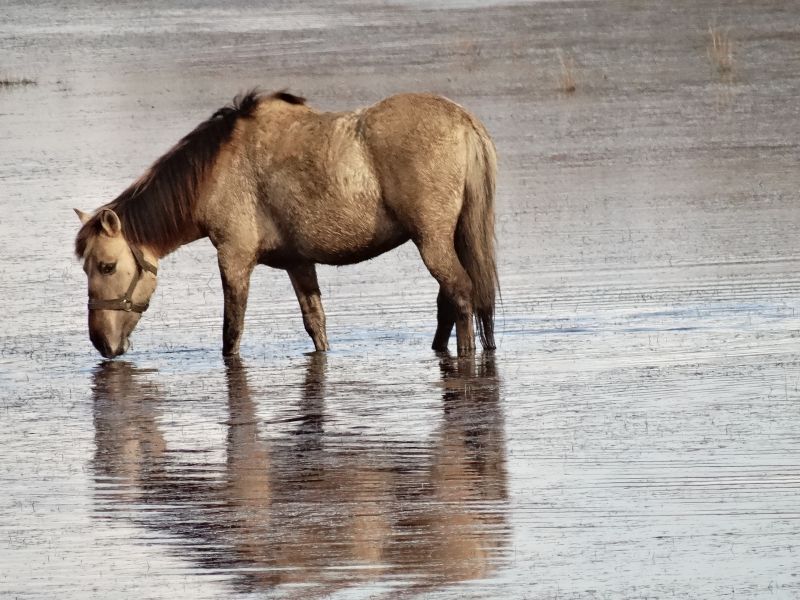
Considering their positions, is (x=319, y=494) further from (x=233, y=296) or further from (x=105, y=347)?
(x=105, y=347)

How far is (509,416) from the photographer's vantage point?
8797 mm

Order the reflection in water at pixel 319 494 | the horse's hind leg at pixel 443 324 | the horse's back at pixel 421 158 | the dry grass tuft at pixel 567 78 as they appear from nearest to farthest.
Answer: the reflection in water at pixel 319 494 → the horse's back at pixel 421 158 → the horse's hind leg at pixel 443 324 → the dry grass tuft at pixel 567 78

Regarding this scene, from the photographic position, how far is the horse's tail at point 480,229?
1061 cm

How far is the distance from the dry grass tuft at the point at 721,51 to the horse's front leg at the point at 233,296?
1445 centimetres

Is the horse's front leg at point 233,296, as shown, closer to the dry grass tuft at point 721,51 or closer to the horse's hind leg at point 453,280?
the horse's hind leg at point 453,280

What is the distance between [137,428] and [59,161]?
11299 millimetres

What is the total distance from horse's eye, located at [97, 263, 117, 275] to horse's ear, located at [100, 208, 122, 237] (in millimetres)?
169

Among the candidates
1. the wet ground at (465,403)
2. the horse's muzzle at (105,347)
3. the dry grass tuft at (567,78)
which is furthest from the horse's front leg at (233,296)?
the dry grass tuft at (567,78)

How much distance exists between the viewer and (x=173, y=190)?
10898mm

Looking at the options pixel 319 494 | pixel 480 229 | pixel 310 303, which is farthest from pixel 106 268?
pixel 319 494

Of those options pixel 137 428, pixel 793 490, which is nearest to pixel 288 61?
pixel 137 428

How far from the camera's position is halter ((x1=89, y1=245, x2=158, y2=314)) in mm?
10953

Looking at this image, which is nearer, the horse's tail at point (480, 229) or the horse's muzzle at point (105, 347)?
the horse's tail at point (480, 229)

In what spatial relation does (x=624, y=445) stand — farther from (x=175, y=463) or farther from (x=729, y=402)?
(x=175, y=463)
